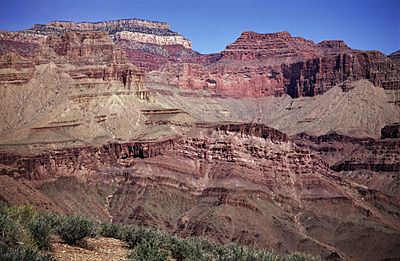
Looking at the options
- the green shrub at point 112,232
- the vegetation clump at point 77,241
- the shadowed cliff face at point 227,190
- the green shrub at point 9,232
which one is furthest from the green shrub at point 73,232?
the shadowed cliff face at point 227,190

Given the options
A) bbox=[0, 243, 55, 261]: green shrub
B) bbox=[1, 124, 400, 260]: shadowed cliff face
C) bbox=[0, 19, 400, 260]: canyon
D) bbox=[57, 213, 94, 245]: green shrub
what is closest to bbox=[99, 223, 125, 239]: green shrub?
bbox=[57, 213, 94, 245]: green shrub

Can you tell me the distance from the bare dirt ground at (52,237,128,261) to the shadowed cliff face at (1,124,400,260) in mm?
58448

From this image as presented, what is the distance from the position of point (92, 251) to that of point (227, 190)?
72.8 m

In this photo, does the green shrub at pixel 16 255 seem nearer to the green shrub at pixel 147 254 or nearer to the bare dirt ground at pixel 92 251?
the bare dirt ground at pixel 92 251

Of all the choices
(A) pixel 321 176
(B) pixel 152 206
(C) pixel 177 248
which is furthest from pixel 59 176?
(C) pixel 177 248

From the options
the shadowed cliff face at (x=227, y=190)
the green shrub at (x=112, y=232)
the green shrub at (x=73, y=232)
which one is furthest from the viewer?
the shadowed cliff face at (x=227, y=190)

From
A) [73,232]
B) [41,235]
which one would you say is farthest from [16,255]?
[73,232]

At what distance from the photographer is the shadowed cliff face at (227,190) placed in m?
91.8

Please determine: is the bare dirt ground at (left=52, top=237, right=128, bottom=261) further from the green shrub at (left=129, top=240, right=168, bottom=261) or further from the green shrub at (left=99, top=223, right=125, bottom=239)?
the green shrub at (left=99, top=223, right=125, bottom=239)

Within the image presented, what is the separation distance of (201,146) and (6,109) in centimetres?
4123

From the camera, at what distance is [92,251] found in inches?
993

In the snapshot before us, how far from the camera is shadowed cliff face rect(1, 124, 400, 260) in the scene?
9175 centimetres

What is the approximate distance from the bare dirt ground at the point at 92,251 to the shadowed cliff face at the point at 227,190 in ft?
192

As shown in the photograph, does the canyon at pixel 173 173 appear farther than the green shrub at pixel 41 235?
Yes
